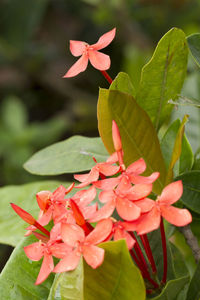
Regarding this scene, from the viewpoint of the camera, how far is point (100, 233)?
1.53ft

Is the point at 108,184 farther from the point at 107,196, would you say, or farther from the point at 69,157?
the point at 69,157

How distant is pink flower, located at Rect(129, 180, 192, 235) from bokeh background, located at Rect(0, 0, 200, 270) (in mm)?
1355

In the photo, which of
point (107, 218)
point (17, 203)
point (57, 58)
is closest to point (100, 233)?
point (107, 218)

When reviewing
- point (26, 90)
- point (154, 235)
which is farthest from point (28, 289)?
point (26, 90)

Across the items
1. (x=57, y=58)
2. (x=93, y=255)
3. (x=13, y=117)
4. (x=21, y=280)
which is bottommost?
(x=13, y=117)

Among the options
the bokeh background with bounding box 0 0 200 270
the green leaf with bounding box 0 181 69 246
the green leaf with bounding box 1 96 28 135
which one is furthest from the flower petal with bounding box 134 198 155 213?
the green leaf with bounding box 1 96 28 135

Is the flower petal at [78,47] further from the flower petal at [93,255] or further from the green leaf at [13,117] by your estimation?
the green leaf at [13,117]

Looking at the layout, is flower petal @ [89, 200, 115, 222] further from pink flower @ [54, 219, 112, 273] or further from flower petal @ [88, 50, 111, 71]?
flower petal @ [88, 50, 111, 71]

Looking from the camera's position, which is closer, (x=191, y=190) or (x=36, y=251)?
(x=36, y=251)

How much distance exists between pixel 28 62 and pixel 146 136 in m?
1.98

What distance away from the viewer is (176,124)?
674 millimetres

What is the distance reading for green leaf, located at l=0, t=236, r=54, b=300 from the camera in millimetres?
624

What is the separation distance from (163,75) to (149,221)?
0.24 m

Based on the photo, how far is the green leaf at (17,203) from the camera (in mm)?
782
